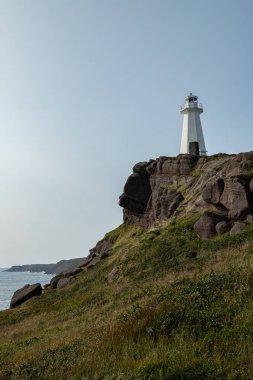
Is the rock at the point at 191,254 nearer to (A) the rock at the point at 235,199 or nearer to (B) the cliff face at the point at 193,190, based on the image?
(B) the cliff face at the point at 193,190

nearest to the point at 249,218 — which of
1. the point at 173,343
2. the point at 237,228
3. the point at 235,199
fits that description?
the point at 237,228

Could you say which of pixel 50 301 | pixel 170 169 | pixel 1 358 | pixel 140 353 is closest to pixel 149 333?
pixel 140 353

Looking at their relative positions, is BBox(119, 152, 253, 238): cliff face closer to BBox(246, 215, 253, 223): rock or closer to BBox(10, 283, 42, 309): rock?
BBox(246, 215, 253, 223): rock

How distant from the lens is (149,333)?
38.2 feet

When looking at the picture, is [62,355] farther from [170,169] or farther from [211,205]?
[170,169]

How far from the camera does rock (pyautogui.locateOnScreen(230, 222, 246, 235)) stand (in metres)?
30.0

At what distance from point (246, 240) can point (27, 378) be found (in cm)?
1870

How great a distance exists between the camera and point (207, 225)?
33094 mm

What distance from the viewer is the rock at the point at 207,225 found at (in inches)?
1281

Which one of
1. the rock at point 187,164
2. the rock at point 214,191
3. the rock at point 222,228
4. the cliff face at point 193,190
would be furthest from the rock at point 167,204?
the rock at point 222,228

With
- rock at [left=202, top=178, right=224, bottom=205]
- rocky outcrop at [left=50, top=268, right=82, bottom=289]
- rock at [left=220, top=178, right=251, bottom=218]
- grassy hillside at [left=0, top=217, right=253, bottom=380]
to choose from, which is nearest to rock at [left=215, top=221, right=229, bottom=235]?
rock at [left=220, top=178, right=251, bottom=218]

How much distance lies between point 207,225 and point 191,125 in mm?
41869

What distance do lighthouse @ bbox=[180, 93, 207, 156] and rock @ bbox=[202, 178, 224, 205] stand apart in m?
31.7

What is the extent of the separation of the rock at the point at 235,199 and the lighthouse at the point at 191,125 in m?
33.7
